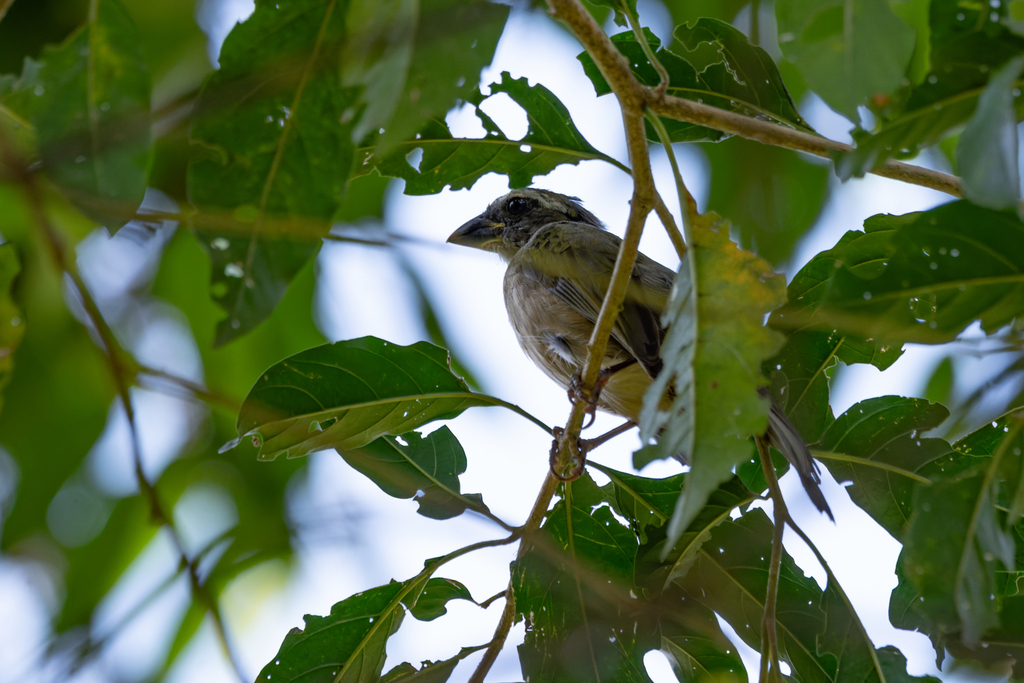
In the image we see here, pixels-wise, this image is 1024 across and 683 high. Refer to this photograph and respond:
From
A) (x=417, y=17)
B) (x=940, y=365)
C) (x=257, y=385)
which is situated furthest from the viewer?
(x=940, y=365)

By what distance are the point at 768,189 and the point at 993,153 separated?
261 cm

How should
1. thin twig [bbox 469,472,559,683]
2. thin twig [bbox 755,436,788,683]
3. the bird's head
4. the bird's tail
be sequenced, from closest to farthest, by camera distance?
1. thin twig [bbox 755,436,788,683]
2. the bird's tail
3. thin twig [bbox 469,472,559,683]
4. the bird's head

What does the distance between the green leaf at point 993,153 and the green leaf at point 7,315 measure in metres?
2.28

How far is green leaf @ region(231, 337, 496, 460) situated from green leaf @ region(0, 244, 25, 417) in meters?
0.81

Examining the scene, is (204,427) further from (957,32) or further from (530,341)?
(957,32)

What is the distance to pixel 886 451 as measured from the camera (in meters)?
2.23

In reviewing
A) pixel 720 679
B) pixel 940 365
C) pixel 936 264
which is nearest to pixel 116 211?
pixel 936 264

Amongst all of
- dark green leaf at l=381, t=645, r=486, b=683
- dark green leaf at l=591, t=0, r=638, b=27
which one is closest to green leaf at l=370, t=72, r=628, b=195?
dark green leaf at l=591, t=0, r=638, b=27

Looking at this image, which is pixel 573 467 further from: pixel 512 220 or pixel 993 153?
pixel 512 220

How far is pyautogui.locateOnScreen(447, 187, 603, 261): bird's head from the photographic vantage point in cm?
427

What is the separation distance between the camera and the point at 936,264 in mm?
1479

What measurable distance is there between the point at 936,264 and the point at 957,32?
0.41 meters

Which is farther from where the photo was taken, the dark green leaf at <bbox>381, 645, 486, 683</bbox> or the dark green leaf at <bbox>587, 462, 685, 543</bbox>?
the dark green leaf at <bbox>587, 462, 685, 543</bbox>

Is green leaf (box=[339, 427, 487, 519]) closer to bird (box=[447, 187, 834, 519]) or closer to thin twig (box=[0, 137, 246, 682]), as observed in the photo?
bird (box=[447, 187, 834, 519])
